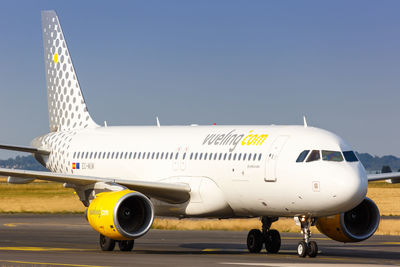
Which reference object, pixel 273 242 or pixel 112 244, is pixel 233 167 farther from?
pixel 112 244

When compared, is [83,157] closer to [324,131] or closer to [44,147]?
[44,147]

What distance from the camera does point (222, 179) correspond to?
30.3m

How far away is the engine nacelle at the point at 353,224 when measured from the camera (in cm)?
3045

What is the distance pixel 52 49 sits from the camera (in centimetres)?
4222

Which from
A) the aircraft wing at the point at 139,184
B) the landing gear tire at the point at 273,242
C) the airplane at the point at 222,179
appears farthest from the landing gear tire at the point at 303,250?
the aircraft wing at the point at 139,184

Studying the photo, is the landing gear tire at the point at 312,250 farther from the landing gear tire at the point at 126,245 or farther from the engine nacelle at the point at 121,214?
the landing gear tire at the point at 126,245

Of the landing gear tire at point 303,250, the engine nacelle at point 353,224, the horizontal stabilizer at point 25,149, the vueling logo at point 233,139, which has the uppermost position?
the vueling logo at point 233,139

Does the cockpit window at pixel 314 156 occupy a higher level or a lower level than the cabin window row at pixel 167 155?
higher

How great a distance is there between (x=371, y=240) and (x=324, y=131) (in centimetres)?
1065

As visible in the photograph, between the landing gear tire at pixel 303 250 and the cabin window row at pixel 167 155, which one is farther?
the cabin window row at pixel 167 155

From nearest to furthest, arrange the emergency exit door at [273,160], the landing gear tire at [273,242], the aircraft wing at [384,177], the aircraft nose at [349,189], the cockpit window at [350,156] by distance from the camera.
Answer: the aircraft nose at [349,189], the cockpit window at [350,156], the emergency exit door at [273,160], the landing gear tire at [273,242], the aircraft wing at [384,177]

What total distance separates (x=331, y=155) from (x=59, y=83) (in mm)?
17792

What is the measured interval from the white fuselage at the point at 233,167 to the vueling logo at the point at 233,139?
0.04 metres

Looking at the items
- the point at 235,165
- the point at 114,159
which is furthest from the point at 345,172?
the point at 114,159
